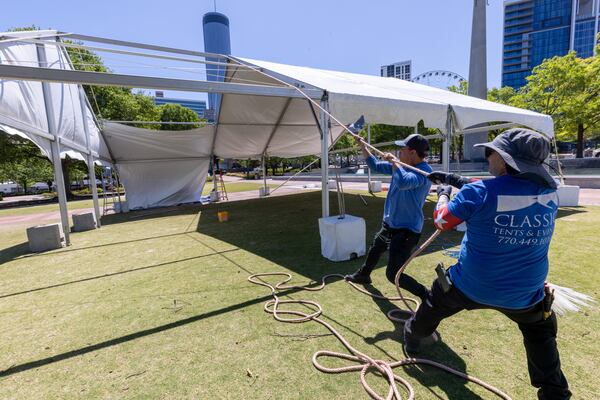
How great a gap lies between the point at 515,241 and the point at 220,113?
11.7 m

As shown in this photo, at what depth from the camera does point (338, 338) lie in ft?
9.47

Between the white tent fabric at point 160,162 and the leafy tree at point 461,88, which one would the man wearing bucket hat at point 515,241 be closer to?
the white tent fabric at point 160,162

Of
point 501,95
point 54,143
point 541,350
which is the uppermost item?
point 501,95

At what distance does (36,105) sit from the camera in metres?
6.68

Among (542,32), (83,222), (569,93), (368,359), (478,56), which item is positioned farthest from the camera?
(542,32)

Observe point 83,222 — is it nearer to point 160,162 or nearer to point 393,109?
point 160,162

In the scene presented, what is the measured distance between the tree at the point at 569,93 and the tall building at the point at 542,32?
88473mm

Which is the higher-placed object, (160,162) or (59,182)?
(160,162)

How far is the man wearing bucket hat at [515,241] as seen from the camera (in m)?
1.63

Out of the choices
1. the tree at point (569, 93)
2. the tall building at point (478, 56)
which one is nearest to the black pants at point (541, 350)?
the tree at point (569, 93)

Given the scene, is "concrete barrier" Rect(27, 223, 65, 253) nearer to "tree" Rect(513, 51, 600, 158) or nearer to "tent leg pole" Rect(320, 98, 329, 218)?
"tent leg pole" Rect(320, 98, 329, 218)

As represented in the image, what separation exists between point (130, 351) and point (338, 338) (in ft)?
6.49

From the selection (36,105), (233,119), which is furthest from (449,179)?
(233,119)

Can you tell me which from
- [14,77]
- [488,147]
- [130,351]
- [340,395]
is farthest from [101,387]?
[14,77]
